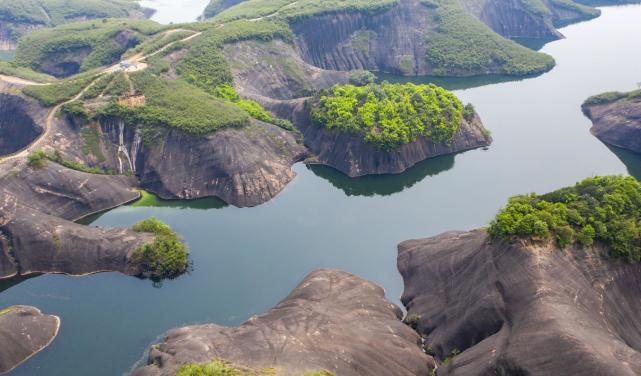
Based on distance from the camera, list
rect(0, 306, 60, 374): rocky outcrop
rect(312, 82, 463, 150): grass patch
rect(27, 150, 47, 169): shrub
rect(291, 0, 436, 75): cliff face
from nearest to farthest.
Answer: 1. rect(0, 306, 60, 374): rocky outcrop
2. rect(27, 150, 47, 169): shrub
3. rect(312, 82, 463, 150): grass patch
4. rect(291, 0, 436, 75): cliff face

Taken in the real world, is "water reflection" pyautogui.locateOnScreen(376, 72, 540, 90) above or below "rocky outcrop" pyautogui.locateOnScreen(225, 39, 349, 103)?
below

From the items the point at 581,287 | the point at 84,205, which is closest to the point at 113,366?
the point at 84,205

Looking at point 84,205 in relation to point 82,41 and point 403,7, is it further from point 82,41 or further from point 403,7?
point 403,7

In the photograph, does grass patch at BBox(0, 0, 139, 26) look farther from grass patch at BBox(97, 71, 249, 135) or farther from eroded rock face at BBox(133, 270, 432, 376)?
eroded rock face at BBox(133, 270, 432, 376)

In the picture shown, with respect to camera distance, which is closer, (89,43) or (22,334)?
(22,334)

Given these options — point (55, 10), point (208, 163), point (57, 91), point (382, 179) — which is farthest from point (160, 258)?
Result: point (55, 10)

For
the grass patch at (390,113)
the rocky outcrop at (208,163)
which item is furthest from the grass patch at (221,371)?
the grass patch at (390,113)

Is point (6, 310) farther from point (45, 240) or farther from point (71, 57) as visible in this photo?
point (71, 57)

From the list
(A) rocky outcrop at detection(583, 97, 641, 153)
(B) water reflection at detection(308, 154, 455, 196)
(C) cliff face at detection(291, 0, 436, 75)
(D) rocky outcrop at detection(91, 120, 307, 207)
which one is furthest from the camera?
(C) cliff face at detection(291, 0, 436, 75)

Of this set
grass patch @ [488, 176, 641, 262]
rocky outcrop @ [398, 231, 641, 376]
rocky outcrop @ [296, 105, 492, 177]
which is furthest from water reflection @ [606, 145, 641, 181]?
rocky outcrop @ [398, 231, 641, 376]
